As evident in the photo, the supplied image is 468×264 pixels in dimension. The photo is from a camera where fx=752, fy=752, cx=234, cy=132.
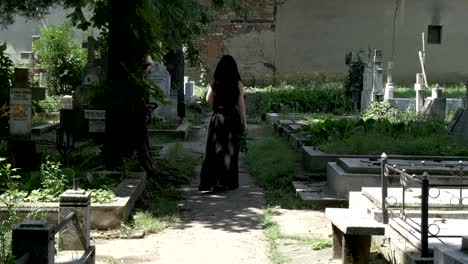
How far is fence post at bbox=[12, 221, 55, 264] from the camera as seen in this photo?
4898 mm

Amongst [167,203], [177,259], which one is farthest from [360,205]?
[167,203]

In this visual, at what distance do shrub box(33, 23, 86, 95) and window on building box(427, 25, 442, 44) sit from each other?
13207 millimetres

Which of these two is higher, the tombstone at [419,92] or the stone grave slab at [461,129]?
the tombstone at [419,92]

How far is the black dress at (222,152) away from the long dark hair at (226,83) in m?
0.11

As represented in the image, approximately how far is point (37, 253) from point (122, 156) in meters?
5.27

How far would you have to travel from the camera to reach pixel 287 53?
2775 cm

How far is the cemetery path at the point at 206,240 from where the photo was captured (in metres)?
6.93

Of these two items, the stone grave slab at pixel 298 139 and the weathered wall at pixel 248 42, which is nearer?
the stone grave slab at pixel 298 139

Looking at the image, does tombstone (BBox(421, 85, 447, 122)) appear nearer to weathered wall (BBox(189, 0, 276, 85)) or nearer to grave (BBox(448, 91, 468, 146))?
grave (BBox(448, 91, 468, 146))

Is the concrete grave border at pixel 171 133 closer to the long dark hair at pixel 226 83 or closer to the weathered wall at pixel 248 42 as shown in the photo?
the long dark hair at pixel 226 83

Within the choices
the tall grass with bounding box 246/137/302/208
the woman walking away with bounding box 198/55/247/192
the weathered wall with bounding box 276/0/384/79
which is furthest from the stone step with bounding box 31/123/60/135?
the weathered wall with bounding box 276/0/384/79

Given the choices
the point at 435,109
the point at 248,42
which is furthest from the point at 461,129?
the point at 248,42

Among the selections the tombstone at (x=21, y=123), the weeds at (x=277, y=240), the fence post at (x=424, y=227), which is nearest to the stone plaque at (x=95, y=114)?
the tombstone at (x=21, y=123)

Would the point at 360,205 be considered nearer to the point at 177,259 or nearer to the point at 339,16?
the point at 177,259
